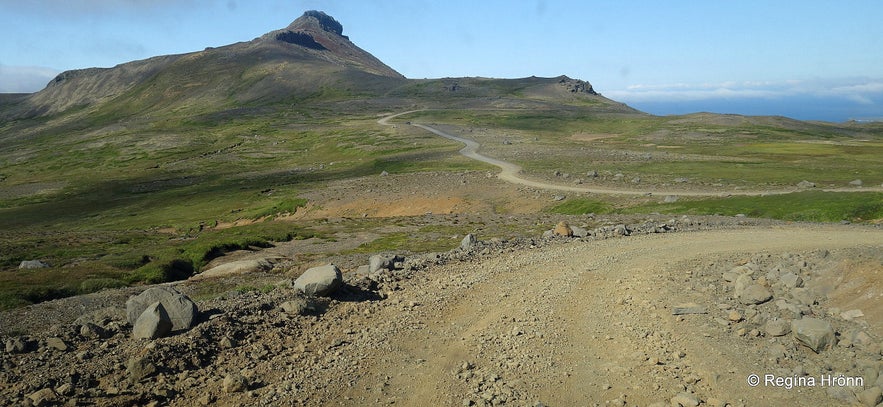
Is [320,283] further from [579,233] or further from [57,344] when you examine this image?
[579,233]

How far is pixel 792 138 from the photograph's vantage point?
139 metres

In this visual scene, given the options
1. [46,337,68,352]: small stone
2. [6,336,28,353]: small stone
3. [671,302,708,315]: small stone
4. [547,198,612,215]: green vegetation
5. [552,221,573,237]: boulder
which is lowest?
[547,198,612,215]: green vegetation

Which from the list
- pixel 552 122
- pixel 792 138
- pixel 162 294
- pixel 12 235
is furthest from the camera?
pixel 552 122

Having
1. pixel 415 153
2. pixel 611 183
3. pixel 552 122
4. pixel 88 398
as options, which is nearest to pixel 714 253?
pixel 88 398

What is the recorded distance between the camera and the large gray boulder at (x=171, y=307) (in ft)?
64.7

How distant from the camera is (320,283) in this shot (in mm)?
23234

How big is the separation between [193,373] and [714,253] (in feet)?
79.5

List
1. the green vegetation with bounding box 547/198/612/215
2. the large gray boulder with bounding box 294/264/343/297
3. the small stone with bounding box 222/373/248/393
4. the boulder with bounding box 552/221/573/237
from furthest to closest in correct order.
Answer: the green vegetation with bounding box 547/198/612/215 < the boulder with bounding box 552/221/573/237 < the large gray boulder with bounding box 294/264/343/297 < the small stone with bounding box 222/373/248/393

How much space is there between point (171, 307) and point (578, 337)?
48.5 feet

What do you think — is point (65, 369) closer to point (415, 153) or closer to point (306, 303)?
point (306, 303)

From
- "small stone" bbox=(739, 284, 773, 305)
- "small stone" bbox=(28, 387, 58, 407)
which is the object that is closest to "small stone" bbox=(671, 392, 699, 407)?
"small stone" bbox=(739, 284, 773, 305)

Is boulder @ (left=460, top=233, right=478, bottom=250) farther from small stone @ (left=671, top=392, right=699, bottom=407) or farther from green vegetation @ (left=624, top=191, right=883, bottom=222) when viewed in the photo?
green vegetation @ (left=624, top=191, right=883, bottom=222)

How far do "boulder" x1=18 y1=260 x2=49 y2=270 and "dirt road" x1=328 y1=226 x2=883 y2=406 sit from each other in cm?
3379

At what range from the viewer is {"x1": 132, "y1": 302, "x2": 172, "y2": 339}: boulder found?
733 inches
